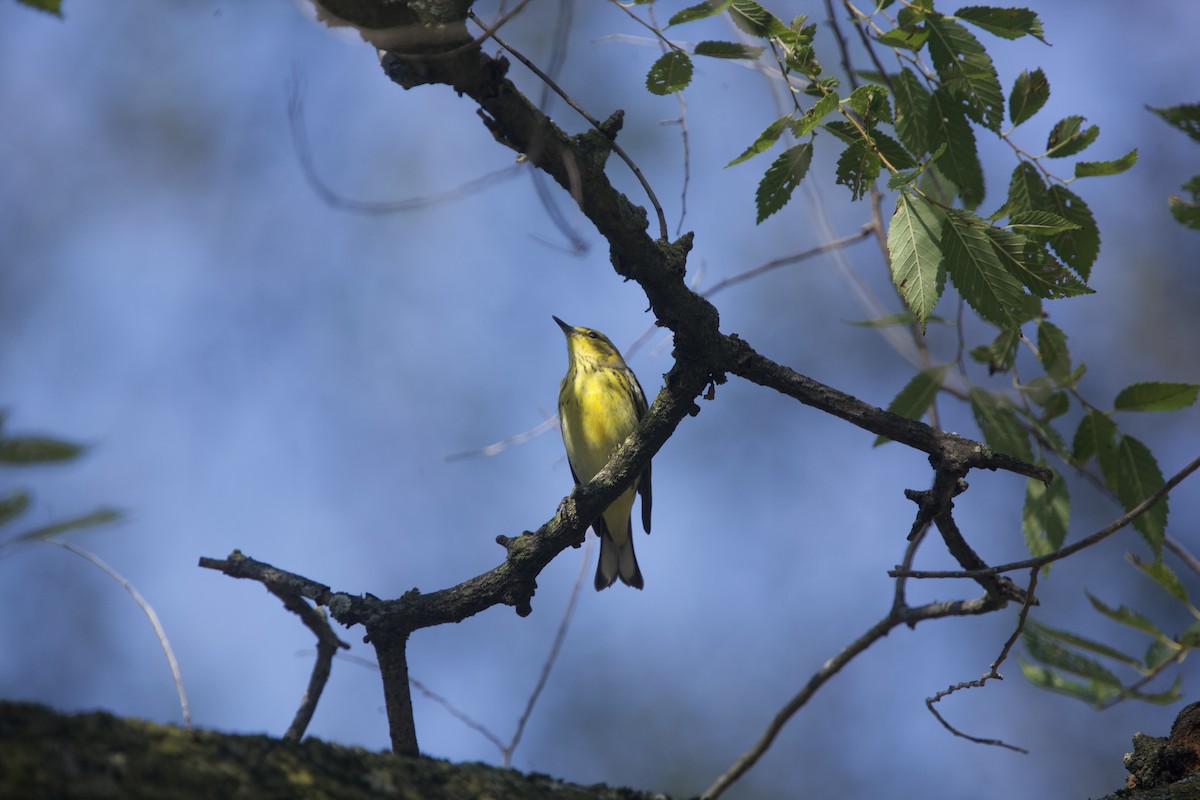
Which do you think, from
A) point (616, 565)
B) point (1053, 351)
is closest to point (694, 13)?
point (1053, 351)

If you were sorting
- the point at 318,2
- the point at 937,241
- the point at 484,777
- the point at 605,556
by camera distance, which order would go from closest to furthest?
1. the point at 484,777
2. the point at 318,2
3. the point at 937,241
4. the point at 605,556

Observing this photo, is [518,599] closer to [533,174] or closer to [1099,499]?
[533,174]

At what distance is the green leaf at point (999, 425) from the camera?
3.56 meters

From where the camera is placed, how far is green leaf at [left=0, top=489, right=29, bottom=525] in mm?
1199

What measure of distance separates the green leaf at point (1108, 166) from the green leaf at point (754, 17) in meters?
1.12

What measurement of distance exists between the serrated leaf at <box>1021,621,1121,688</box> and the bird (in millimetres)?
3685

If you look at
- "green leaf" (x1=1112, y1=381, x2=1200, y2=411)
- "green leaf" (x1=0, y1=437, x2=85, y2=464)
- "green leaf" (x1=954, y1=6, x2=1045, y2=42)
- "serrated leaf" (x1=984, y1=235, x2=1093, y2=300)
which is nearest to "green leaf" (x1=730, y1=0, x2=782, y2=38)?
"green leaf" (x1=954, y1=6, x2=1045, y2=42)

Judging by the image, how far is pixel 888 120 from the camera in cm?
272

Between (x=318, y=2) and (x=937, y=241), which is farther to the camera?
(x=937, y=241)

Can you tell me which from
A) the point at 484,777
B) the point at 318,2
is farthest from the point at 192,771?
the point at 318,2

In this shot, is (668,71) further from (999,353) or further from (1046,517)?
(1046,517)

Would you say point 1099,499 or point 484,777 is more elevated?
point 1099,499

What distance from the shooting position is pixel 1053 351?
11.5 feet

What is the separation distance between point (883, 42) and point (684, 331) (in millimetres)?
1012
